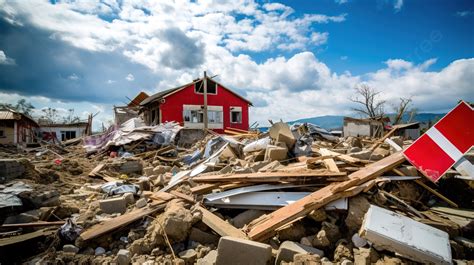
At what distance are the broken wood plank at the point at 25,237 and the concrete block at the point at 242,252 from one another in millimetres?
2912

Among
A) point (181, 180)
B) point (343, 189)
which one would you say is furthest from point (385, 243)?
point (181, 180)

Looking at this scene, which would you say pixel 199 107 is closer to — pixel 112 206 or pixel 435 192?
pixel 112 206

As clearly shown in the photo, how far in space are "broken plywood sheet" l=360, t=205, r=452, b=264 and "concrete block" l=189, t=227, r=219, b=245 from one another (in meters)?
1.92

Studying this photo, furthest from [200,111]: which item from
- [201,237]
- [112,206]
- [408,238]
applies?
[408,238]

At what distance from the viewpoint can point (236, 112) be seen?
89.2 ft

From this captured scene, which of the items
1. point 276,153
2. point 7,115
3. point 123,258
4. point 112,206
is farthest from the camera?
point 7,115

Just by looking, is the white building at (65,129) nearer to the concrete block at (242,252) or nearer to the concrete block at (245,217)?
the concrete block at (245,217)

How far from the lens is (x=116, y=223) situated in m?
4.05

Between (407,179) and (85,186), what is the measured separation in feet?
26.5

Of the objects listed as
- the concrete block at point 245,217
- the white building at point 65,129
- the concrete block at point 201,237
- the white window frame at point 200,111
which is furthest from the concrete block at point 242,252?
the white building at point 65,129

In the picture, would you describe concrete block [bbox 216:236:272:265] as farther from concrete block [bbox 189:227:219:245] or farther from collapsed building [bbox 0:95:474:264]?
concrete block [bbox 189:227:219:245]

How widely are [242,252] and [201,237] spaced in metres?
0.96

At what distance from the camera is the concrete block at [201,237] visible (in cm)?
358

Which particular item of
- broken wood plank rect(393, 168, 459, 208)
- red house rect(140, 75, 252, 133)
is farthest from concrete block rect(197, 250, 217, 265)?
red house rect(140, 75, 252, 133)
